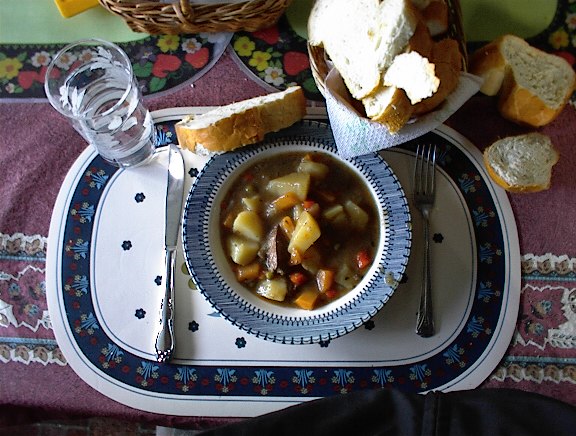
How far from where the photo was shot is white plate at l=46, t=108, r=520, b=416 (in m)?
1.57

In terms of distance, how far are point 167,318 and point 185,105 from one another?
2.04 feet

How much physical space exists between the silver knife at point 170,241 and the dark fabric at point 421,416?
0.96 ft

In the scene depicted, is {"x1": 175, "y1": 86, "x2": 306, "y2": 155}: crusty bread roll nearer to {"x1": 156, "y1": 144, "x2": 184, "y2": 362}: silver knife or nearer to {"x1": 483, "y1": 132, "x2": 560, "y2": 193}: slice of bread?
{"x1": 156, "y1": 144, "x2": 184, "y2": 362}: silver knife

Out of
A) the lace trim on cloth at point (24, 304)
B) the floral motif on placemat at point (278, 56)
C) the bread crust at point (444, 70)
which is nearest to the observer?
the bread crust at point (444, 70)

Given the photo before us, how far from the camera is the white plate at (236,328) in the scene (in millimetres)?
1568

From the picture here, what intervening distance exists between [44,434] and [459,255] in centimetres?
136

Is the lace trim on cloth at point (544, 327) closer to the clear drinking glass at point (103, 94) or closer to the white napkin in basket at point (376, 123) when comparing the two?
the white napkin in basket at point (376, 123)

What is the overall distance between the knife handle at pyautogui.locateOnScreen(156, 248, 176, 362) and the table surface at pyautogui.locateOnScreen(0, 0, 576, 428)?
16cm

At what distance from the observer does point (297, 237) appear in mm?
1553

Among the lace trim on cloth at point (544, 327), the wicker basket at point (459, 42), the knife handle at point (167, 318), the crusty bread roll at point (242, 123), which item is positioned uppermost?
the wicker basket at point (459, 42)

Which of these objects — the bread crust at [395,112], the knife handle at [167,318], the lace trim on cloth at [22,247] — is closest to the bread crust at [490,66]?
the bread crust at [395,112]

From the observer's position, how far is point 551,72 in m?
1.68

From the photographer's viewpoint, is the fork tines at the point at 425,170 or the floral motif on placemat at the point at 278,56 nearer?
the fork tines at the point at 425,170

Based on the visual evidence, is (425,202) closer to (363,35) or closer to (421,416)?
(363,35)
